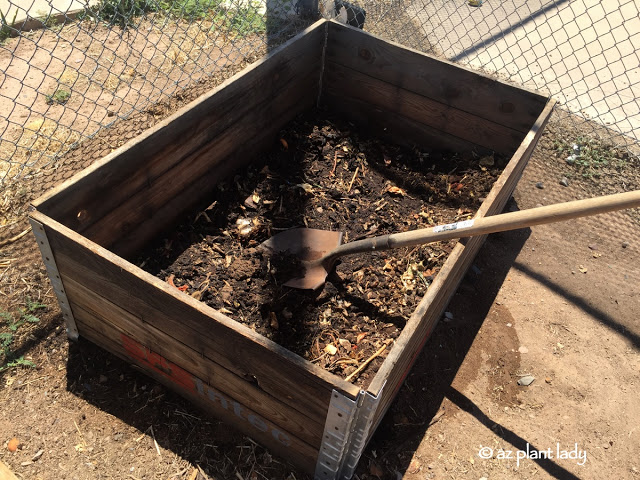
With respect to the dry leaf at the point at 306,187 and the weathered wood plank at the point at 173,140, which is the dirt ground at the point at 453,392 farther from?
the dry leaf at the point at 306,187

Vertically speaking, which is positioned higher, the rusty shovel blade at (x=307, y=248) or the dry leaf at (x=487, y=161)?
the dry leaf at (x=487, y=161)

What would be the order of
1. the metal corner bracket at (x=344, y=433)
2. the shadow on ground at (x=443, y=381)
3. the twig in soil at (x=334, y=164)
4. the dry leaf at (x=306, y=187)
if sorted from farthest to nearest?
1. the twig in soil at (x=334, y=164)
2. the dry leaf at (x=306, y=187)
3. the shadow on ground at (x=443, y=381)
4. the metal corner bracket at (x=344, y=433)

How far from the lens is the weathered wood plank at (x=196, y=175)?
2609 mm

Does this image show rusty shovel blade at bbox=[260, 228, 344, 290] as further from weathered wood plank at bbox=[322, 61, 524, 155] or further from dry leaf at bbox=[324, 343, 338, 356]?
weathered wood plank at bbox=[322, 61, 524, 155]

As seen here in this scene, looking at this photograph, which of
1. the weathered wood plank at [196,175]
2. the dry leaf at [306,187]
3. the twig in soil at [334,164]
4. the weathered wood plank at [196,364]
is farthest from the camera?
the twig in soil at [334,164]

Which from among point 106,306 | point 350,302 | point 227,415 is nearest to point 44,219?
point 106,306

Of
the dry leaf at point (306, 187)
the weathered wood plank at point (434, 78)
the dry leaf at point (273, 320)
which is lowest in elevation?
the dry leaf at point (273, 320)

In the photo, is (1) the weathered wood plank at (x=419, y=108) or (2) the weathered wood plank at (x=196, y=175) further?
(1) the weathered wood plank at (x=419, y=108)

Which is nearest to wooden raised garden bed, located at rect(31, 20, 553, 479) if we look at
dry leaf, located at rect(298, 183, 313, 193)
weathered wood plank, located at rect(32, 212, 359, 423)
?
weathered wood plank, located at rect(32, 212, 359, 423)

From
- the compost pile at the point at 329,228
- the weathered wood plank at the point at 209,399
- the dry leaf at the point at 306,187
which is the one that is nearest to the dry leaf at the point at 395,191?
the compost pile at the point at 329,228

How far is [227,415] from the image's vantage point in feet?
7.76

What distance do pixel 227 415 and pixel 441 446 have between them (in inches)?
39.6

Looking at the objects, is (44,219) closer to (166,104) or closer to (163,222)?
(163,222)

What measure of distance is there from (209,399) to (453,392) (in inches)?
48.5
